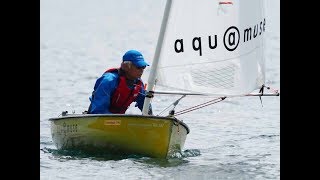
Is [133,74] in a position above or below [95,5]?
below

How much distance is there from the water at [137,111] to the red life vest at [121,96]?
555 mm

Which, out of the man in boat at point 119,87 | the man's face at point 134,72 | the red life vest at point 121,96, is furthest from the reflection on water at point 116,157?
the man's face at point 134,72

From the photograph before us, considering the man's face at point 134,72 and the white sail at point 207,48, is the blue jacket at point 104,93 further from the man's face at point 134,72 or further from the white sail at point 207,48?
the white sail at point 207,48

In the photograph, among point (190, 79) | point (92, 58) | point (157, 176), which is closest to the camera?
point (157, 176)

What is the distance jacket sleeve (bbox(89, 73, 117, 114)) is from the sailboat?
168 mm

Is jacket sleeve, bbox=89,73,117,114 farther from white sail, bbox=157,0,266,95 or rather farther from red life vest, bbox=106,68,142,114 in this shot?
white sail, bbox=157,0,266,95

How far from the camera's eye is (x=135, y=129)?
9.55 metres

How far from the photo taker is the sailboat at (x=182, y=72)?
9.65 metres

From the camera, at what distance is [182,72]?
1002 cm

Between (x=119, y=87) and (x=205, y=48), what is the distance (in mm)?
814

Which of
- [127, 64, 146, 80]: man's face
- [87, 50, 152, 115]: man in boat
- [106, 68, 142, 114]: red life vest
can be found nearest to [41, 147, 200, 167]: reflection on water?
[87, 50, 152, 115]: man in boat
